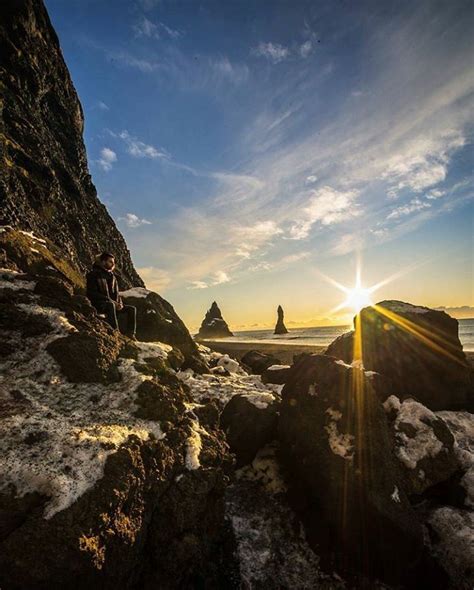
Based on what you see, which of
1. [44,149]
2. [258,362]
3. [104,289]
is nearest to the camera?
[104,289]

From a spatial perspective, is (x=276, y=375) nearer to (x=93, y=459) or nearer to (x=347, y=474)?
(x=347, y=474)

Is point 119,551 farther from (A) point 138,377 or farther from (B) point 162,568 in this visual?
(A) point 138,377

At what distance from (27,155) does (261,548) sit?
825 inches

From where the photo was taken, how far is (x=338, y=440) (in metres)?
7.06

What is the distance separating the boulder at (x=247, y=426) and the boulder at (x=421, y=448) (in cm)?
335

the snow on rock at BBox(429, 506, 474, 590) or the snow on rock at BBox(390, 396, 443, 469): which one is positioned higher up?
the snow on rock at BBox(390, 396, 443, 469)

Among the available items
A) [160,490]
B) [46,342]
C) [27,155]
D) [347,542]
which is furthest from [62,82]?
[347,542]

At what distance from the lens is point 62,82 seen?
89.7ft

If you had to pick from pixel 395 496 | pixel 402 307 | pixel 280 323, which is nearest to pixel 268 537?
pixel 395 496

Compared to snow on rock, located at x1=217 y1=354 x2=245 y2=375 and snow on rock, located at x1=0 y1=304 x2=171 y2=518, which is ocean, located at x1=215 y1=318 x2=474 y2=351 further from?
snow on rock, located at x1=0 y1=304 x2=171 y2=518

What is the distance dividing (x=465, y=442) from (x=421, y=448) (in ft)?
11.8

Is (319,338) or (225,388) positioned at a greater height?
(319,338)

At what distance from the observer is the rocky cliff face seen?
15238 millimetres

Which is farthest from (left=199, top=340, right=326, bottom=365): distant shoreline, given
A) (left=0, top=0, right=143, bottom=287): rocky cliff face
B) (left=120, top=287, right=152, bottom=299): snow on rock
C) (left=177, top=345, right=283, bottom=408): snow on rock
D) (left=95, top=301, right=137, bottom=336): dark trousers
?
(left=0, top=0, right=143, bottom=287): rocky cliff face
